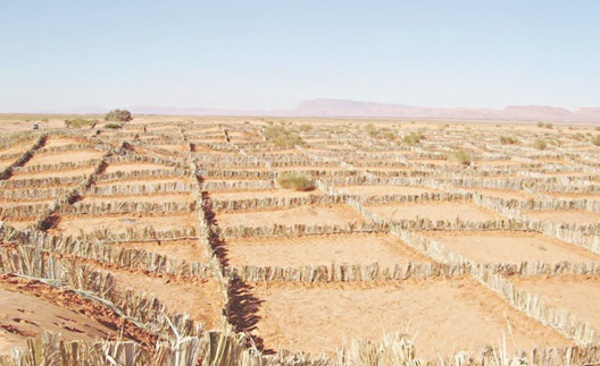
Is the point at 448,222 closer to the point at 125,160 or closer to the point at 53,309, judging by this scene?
the point at 53,309

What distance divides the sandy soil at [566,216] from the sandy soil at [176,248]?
30.9 feet

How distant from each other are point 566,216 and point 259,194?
31.9ft

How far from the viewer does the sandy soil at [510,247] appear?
9.93 metres

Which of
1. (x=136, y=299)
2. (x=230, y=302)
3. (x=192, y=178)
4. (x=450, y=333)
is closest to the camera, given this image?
(x=136, y=299)

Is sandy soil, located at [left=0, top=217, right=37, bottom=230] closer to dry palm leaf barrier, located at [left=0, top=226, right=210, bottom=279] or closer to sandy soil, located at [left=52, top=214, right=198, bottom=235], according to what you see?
sandy soil, located at [left=52, top=214, right=198, bottom=235]

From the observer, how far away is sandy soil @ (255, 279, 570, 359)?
633cm

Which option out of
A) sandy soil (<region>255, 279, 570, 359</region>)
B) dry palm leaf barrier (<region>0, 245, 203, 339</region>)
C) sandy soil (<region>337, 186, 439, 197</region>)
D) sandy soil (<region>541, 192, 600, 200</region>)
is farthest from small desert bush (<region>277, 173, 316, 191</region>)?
dry palm leaf barrier (<region>0, 245, 203, 339</region>)

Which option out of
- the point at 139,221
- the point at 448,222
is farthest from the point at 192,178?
the point at 448,222

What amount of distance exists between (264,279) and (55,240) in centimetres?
401

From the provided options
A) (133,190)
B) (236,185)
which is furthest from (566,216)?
(133,190)

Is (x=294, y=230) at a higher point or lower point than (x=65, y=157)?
lower

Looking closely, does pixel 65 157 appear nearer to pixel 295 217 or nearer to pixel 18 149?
pixel 18 149

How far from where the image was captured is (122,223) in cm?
1180

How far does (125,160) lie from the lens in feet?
68.9
